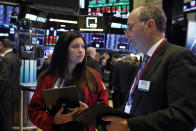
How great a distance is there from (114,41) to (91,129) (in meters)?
6.77

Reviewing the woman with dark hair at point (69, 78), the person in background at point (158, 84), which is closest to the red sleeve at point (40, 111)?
the woman with dark hair at point (69, 78)

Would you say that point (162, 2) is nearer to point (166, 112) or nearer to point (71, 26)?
point (71, 26)

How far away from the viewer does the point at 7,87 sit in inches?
158

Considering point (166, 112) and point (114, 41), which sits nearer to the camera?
point (166, 112)

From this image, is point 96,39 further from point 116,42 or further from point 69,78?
point 69,78

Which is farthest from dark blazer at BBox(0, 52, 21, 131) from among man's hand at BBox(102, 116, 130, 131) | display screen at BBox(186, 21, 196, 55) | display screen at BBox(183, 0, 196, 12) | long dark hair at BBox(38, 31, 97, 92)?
display screen at BBox(183, 0, 196, 12)

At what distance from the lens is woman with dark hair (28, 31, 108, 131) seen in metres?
1.82

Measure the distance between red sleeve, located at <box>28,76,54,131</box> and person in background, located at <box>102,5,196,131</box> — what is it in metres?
0.68

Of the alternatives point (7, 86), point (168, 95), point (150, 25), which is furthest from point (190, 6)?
point (168, 95)

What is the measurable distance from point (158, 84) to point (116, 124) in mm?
309

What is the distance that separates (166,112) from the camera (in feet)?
3.49

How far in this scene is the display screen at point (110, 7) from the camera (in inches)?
386

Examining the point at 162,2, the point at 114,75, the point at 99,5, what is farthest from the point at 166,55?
the point at 99,5

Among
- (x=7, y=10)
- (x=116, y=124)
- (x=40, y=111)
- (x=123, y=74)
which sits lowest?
(x=123, y=74)
